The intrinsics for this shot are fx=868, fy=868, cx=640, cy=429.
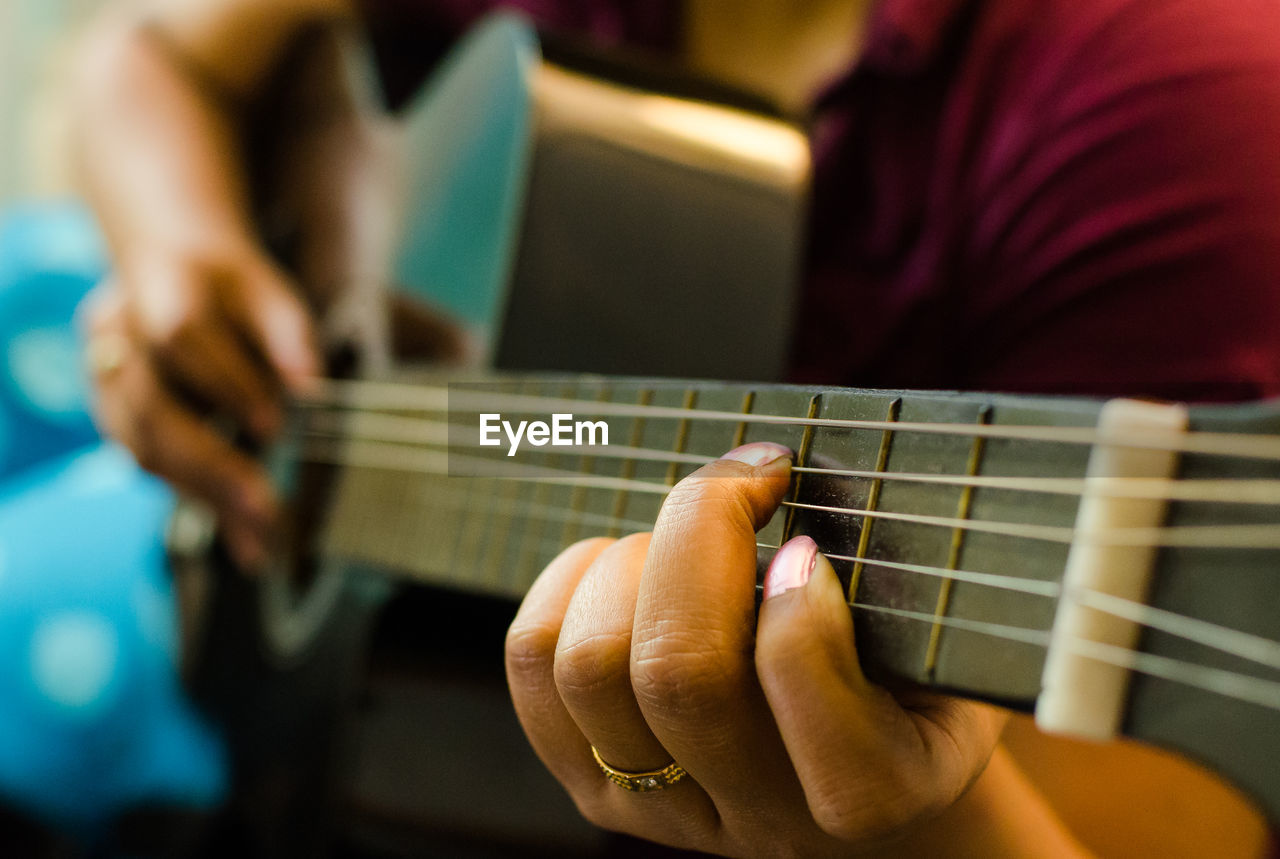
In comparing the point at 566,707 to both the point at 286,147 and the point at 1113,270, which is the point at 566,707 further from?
the point at 286,147

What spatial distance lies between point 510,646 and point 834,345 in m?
0.33

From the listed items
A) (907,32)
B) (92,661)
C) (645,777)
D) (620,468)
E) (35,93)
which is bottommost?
(92,661)

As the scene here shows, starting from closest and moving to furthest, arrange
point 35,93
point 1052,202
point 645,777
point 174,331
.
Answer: point 645,777
point 1052,202
point 174,331
point 35,93

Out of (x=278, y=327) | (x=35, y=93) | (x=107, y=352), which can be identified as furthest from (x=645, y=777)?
(x=35, y=93)

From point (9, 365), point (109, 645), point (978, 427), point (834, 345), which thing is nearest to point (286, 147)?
point (9, 365)

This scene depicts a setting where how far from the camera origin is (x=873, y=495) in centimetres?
23

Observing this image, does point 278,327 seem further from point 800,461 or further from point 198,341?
point 800,461

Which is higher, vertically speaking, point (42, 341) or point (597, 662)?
point (42, 341)

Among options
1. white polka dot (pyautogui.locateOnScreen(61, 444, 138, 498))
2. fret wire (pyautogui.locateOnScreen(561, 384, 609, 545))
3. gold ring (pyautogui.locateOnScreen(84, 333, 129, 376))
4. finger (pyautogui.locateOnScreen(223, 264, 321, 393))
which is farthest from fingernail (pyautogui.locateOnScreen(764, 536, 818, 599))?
white polka dot (pyautogui.locateOnScreen(61, 444, 138, 498))

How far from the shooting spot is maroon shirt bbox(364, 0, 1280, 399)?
0.35 m

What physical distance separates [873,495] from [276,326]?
56 centimetres

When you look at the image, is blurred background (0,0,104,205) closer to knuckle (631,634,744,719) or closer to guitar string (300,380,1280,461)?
guitar string (300,380,1280,461)

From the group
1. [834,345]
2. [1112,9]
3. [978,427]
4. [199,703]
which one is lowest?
[199,703]

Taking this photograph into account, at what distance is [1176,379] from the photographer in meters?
0.37
